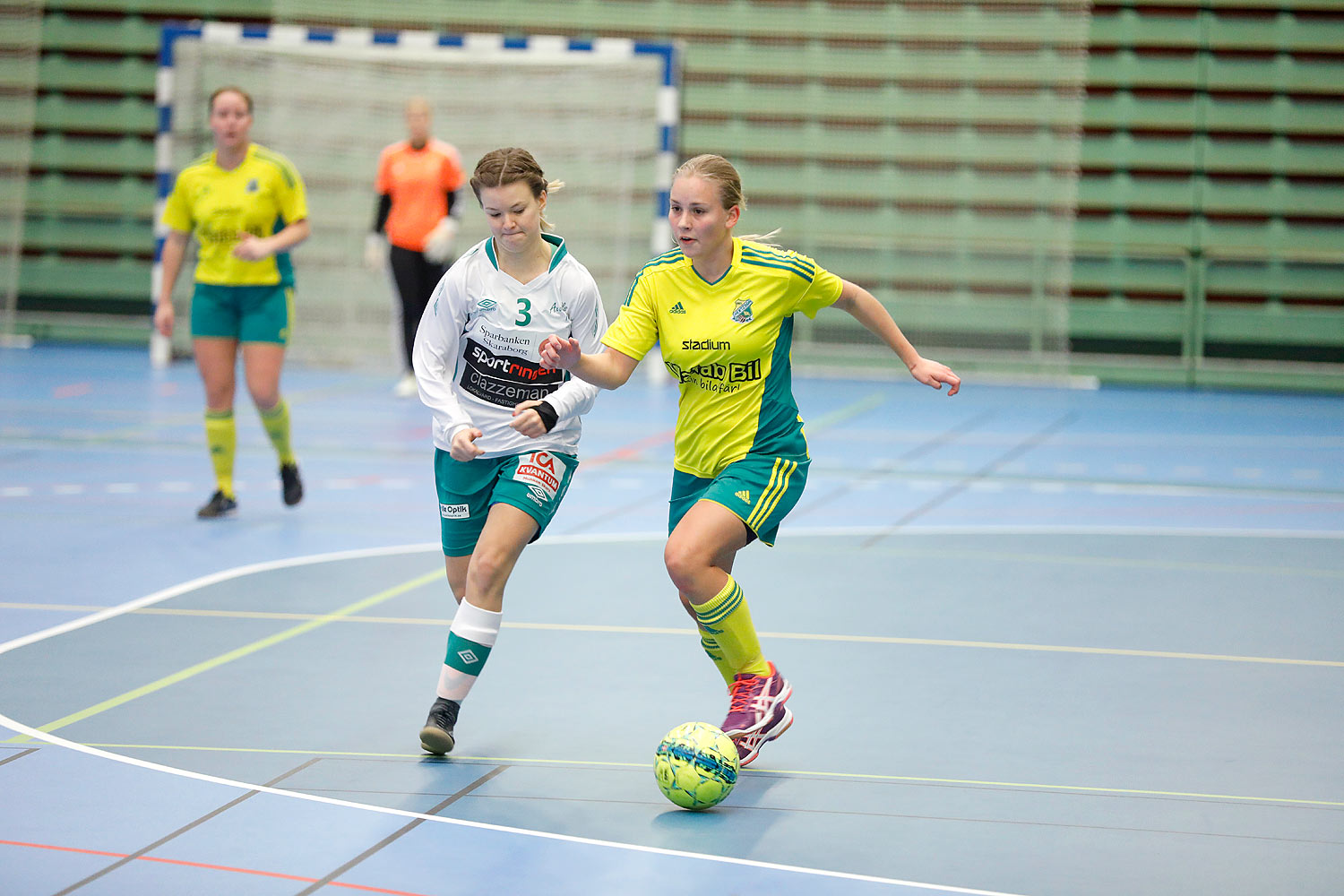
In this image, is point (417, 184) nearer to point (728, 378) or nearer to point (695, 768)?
point (728, 378)

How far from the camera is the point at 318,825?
11.3 feet

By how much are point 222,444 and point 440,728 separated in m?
3.90

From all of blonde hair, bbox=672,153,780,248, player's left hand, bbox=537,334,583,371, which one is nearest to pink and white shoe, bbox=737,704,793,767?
player's left hand, bbox=537,334,583,371

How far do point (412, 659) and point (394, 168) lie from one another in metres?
7.64

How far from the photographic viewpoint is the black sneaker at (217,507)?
24.2ft

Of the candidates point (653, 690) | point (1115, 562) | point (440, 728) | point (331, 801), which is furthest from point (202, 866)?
point (1115, 562)

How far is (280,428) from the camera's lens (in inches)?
296

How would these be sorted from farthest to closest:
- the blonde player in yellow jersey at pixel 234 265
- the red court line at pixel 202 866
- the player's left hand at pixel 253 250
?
the blonde player in yellow jersey at pixel 234 265 → the player's left hand at pixel 253 250 → the red court line at pixel 202 866

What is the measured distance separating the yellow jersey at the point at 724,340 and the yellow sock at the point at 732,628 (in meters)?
0.37

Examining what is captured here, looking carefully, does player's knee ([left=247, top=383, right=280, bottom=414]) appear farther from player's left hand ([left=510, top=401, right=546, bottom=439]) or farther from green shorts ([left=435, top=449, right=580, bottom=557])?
player's left hand ([left=510, top=401, right=546, bottom=439])

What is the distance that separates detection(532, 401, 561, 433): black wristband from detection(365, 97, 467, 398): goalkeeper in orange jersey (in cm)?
799

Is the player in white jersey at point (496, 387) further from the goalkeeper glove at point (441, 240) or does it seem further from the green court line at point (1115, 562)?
the goalkeeper glove at point (441, 240)

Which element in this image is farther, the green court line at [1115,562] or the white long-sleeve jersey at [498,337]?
the green court line at [1115,562]

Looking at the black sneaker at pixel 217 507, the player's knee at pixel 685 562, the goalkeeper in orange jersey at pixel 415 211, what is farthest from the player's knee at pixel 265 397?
the goalkeeper in orange jersey at pixel 415 211
